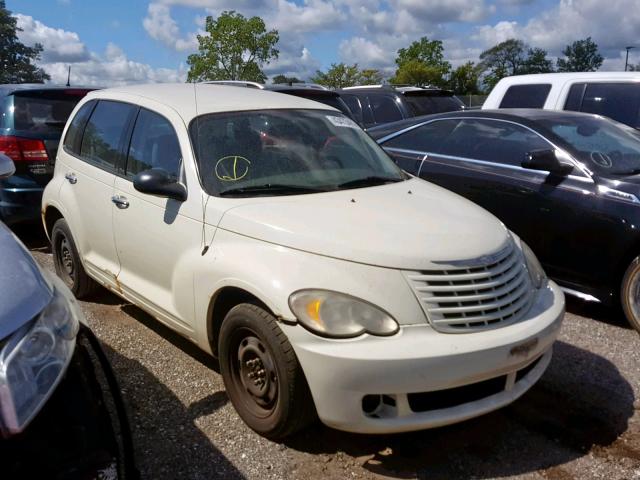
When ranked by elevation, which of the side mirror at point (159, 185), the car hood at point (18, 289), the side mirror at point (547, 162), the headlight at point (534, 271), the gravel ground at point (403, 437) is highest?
the side mirror at point (547, 162)

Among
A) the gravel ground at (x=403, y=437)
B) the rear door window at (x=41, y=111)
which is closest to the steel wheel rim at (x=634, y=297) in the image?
the gravel ground at (x=403, y=437)

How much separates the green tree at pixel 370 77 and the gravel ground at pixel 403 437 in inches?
2035

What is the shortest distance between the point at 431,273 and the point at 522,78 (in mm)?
6156

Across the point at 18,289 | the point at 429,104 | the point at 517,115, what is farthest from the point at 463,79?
the point at 18,289

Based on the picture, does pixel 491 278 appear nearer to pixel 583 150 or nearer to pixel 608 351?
pixel 608 351

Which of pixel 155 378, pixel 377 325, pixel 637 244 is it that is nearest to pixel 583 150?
pixel 637 244

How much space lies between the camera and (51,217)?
17.3 feet

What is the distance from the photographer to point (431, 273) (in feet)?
9.51

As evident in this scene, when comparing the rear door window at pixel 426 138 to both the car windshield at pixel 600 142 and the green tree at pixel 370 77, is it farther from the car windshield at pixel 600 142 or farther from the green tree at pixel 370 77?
the green tree at pixel 370 77

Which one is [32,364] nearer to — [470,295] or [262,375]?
[262,375]

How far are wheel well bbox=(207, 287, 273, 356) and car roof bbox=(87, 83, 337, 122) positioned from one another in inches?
46.7

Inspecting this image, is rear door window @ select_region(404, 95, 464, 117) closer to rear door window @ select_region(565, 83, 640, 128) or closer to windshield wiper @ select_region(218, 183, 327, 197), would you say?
rear door window @ select_region(565, 83, 640, 128)

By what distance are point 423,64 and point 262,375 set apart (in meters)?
60.3

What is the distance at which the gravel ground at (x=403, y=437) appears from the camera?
295 centimetres
